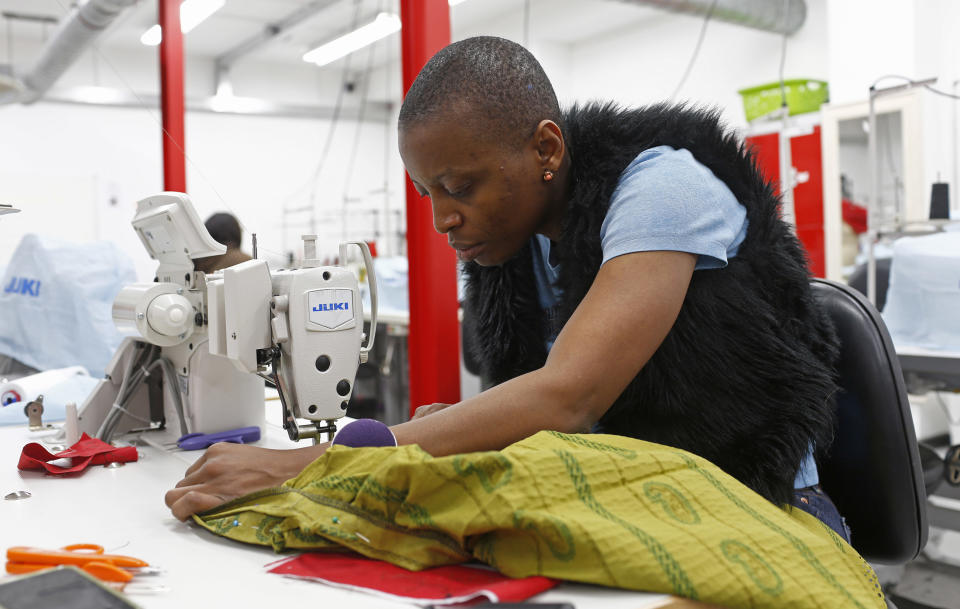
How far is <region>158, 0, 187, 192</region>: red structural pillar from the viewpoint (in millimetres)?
3129

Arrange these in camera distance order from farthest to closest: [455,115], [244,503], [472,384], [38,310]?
[472,384] → [38,310] → [455,115] → [244,503]

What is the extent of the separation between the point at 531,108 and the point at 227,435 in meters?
0.79

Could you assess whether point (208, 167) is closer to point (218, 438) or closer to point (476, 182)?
point (218, 438)

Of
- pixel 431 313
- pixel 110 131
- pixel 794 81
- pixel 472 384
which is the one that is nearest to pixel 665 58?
pixel 794 81

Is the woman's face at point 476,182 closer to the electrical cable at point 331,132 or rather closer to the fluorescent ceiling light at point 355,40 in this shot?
the fluorescent ceiling light at point 355,40

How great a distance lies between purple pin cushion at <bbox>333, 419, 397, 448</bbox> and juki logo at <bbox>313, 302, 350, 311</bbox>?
1.05 ft

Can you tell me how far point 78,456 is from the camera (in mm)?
1195

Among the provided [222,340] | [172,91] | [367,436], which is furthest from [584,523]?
[172,91]

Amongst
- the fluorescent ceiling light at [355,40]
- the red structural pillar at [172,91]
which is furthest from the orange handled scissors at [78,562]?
the fluorescent ceiling light at [355,40]

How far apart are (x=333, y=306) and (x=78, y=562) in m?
0.51

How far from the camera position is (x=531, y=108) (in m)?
1.03

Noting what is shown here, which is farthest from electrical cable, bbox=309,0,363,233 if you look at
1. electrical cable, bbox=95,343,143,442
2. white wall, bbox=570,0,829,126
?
electrical cable, bbox=95,343,143,442

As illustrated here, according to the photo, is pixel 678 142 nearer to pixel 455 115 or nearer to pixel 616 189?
pixel 616 189

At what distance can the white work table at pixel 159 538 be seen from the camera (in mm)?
636
